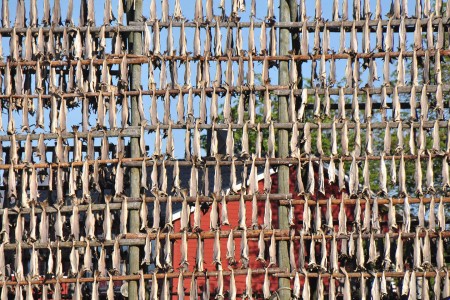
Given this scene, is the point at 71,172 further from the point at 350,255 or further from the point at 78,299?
the point at 350,255

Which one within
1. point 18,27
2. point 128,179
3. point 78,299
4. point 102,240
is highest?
point 18,27

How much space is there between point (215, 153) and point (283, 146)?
3.41ft

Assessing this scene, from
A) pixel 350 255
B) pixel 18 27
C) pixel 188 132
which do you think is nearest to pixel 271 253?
pixel 350 255

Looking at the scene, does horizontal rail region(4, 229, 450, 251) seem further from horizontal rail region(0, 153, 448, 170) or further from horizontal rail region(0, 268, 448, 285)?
horizontal rail region(0, 153, 448, 170)

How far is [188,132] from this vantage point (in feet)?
41.6

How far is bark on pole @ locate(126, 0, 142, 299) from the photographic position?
41.6 feet

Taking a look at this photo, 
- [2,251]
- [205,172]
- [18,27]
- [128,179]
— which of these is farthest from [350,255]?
[18,27]

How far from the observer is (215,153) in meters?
12.6

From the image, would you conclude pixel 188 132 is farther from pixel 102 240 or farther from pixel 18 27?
pixel 18 27

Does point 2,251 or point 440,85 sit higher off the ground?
point 440,85

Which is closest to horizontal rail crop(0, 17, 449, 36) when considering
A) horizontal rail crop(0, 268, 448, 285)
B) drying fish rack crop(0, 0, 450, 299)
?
drying fish rack crop(0, 0, 450, 299)

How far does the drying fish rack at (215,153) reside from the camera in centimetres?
1241

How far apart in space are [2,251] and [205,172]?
128 inches

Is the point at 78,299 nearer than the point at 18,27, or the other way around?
the point at 78,299
